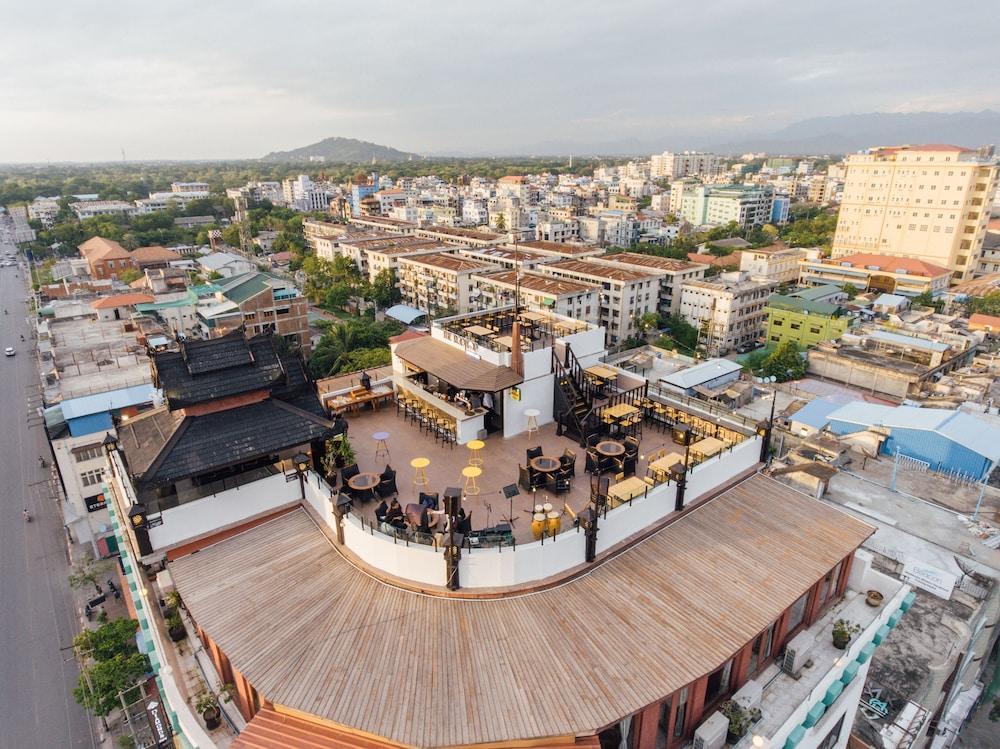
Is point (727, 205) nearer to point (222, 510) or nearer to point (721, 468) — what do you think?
point (721, 468)

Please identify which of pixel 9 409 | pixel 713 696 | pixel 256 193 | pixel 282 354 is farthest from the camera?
pixel 256 193

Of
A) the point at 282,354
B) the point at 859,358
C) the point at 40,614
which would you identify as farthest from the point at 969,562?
the point at 40,614

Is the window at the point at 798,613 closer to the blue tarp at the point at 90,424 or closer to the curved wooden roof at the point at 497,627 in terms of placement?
the curved wooden roof at the point at 497,627

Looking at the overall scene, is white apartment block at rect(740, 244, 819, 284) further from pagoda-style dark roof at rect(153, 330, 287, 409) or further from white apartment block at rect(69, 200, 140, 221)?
white apartment block at rect(69, 200, 140, 221)

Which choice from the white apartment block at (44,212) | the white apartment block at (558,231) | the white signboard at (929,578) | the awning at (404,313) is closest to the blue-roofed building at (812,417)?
the white signboard at (929,578)

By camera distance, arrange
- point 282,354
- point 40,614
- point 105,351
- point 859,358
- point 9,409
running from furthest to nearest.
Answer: point 9,409 < point 859,358 < point 105,351 < point 40,614 < point 282,354

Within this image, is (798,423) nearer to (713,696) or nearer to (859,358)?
(859,358)

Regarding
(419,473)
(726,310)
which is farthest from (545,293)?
(419,473)
